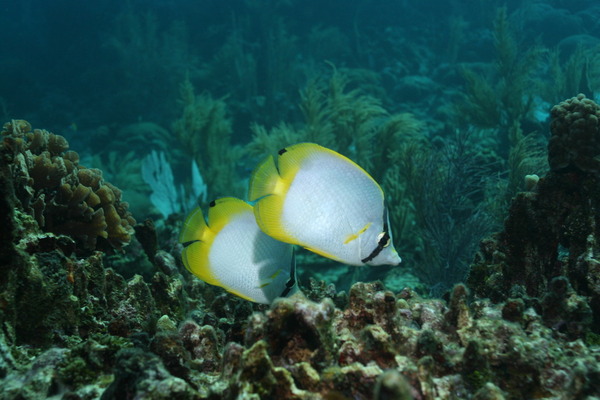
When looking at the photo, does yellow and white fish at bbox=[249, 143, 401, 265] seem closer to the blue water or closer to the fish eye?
the fish eye

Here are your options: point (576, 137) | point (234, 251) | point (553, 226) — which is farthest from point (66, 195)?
point (576, 137)

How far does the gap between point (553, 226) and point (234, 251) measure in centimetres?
215

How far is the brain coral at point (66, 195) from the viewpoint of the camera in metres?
3.02

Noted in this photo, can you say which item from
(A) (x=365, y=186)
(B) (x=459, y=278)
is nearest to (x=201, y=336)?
(A) (x=365, y=186)

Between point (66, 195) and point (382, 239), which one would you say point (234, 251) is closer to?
point (382, 239)

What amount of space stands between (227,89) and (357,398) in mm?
19650

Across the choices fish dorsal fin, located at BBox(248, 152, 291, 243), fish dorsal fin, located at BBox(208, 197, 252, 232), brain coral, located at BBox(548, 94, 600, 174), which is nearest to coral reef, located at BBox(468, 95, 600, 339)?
brain coral, located at BBox(548, 94, 600, 174)

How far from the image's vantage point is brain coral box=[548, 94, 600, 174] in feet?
8.34

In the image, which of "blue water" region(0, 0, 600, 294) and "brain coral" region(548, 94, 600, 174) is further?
"blue water" region(0, 0, 600, 294)

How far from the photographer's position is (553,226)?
2527mm

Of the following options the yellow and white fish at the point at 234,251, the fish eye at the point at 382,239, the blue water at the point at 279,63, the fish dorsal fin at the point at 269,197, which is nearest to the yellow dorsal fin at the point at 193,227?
the yellow and white fish at the point at 234,251

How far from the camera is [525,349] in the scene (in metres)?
1.39

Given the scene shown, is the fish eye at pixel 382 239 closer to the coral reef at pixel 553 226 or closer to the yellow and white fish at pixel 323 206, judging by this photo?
the yellow and white fish at pixel 323 206

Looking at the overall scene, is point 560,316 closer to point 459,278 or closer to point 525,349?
point 525,349
